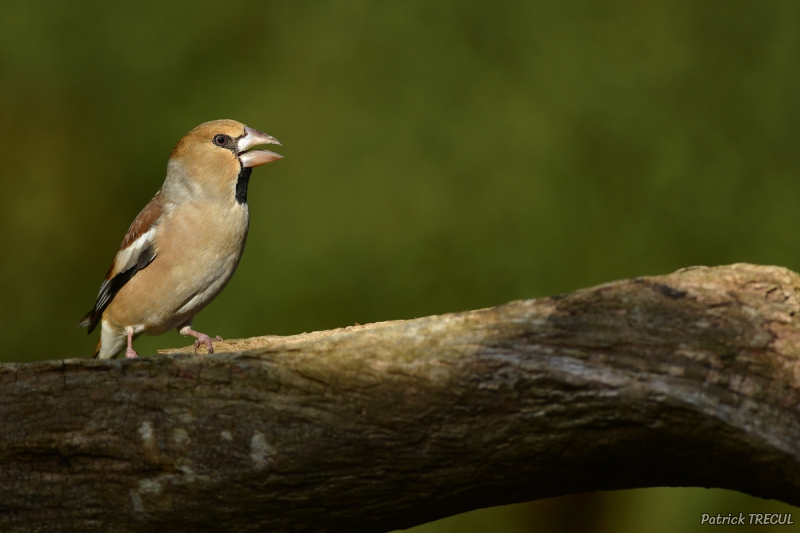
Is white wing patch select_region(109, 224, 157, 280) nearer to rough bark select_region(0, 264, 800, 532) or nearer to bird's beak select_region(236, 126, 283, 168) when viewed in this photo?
bird's beak select_region(236, 126, 283, 168)

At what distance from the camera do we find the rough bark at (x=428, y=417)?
1.24 m

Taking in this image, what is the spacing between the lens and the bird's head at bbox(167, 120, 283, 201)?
2.41m

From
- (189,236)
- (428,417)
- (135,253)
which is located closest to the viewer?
(428,417)

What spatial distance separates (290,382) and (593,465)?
55 centimetres

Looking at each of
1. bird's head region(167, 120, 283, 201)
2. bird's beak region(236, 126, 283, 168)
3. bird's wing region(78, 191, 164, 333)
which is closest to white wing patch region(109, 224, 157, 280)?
bird's wing region(78, 191, 164, 333)

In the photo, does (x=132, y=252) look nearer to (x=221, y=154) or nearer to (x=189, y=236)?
(x=189, y=236)

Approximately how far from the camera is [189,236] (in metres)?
2.34

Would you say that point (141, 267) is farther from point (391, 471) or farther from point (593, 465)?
point (593, 465)

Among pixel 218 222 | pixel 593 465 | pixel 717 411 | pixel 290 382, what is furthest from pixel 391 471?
pixel 218 222

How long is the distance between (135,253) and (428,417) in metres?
1.48

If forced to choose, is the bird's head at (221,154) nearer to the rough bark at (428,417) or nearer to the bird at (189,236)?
the bird at (189,236)

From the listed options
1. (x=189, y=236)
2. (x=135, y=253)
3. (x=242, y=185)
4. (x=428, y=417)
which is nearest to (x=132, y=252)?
(x=135, y=253)

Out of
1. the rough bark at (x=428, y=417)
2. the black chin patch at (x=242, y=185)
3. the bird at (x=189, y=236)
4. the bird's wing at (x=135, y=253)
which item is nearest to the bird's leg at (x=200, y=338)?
the bird at (x=189, y=236)

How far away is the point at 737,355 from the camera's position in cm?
123
